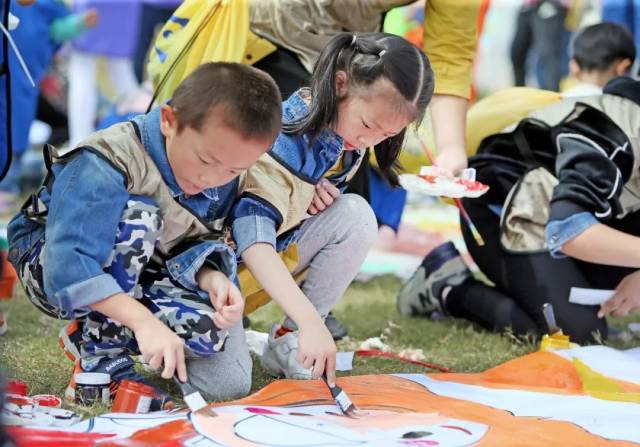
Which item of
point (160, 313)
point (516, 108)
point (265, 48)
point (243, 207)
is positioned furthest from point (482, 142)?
point (160, 313)

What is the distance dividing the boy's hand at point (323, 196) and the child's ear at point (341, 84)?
0.67 ft

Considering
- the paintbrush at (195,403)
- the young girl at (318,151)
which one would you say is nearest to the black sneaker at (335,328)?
the young girl at (318,151)

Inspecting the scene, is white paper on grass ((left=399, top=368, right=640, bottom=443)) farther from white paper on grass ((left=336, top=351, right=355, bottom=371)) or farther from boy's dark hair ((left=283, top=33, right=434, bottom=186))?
boy's dark hair ((left=283, top=33, right=434, bottom=186))

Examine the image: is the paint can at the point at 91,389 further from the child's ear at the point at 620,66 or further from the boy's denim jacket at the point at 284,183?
the child's ear at the point at 620,66

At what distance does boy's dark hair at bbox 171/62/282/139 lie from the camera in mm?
1608

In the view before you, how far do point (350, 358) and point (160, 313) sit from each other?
51 centimetres

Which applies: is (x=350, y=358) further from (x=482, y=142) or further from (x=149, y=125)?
(x=482, y=142)

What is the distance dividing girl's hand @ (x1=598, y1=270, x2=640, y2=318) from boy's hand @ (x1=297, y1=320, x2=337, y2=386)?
991 mm

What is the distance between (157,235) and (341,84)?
1.43 ft

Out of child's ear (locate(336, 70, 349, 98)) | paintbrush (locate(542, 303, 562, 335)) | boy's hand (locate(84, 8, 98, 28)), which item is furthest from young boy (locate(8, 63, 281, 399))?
boy's hand (locate(84, 8, 98, 28))

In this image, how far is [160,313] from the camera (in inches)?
69.6

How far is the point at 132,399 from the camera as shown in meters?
1.67

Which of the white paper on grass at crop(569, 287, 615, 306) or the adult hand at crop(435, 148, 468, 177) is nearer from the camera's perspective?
the adult hand at crop(435, 148, 468, 177)

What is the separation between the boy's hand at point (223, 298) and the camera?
5.60 feet
